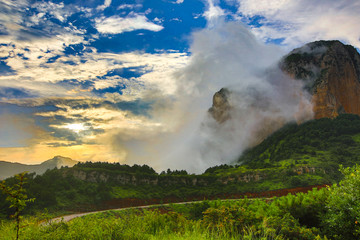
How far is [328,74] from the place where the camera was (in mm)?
90000

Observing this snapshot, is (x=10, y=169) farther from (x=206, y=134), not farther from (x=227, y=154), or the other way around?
(x=227, y=154)

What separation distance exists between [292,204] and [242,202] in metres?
2.25

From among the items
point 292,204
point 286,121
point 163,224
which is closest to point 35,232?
point 163,224

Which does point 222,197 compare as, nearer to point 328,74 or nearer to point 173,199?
point 173,199

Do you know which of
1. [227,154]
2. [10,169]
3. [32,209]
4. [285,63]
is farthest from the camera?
[10,169]

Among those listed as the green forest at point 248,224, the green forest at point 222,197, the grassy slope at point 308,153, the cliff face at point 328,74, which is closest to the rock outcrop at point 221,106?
the grassy slope at point 308,153

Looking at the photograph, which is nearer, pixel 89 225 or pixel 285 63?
pixel 89 225

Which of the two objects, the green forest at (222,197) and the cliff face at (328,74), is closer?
the green forest at (222,197)

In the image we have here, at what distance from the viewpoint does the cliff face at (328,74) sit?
8469 centimetres

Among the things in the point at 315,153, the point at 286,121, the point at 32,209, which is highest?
the point at 286,121

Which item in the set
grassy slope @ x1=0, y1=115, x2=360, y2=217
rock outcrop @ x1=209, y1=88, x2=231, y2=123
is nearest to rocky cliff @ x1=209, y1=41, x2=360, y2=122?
grassy slope @ x1=0, y1=115, x2=360, y2=217

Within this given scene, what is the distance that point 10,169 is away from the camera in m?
177

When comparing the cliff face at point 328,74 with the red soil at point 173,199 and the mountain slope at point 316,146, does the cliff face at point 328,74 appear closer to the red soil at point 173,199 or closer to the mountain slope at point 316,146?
the mountain slope at point 316,146

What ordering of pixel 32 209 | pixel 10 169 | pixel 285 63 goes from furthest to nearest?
pixel 10 169
pixel 285 63
pixel 32 209
